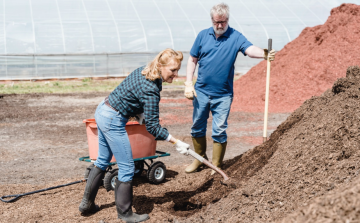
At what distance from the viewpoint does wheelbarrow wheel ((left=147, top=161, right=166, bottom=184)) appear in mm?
4699

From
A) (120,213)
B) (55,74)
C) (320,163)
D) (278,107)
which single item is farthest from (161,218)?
(55,74)

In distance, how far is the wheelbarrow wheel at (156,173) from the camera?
15.4ft

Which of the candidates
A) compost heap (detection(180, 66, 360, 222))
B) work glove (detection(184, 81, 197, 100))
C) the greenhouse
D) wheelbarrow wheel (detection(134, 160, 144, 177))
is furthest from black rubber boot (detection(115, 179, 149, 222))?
the greenhouse

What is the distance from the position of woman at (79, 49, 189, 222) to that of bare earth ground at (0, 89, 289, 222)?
47cm

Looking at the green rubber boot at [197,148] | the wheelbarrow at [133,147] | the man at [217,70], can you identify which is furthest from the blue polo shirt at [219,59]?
the wheelbarrow at [133,147]

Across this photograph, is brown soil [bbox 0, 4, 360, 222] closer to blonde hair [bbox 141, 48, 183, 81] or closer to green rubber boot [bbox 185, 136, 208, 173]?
green rubber boot [bbox 185, 136, 208, 173]

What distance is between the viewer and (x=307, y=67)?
12.4 m

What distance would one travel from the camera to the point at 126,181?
356cm

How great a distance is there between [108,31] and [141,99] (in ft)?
48.5

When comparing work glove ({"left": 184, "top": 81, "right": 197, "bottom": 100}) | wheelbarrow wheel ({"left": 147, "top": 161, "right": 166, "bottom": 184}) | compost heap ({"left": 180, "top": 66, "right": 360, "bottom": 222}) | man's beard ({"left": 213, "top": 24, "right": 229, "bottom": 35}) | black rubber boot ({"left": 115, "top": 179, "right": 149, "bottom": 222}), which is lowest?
wheelbarrow wheel ({"left": 147, "top": 161, "right": 166, "bottom": 184})

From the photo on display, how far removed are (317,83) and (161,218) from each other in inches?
371

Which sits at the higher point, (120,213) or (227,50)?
(227,50)

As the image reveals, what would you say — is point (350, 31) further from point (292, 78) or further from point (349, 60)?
point (292, 78)

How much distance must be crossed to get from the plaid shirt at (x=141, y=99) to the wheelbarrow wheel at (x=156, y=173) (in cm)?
129
